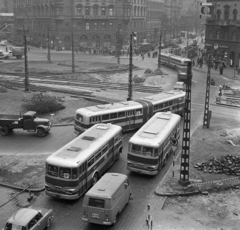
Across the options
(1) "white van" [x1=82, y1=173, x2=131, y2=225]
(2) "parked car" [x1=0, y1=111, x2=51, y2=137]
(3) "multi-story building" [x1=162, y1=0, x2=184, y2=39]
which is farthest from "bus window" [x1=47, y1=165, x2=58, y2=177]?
(3) "multi-story building" [x1=162, y1=0, x2=184, y2=39]

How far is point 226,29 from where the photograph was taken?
79.9 metres

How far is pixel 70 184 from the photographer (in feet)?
68.3

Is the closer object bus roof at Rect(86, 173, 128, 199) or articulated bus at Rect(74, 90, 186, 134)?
bus roof at Rect(86, 173, 128, 199)

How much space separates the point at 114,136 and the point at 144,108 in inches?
337

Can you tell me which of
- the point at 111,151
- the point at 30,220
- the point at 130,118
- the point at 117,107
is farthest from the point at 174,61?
the point at 30,220

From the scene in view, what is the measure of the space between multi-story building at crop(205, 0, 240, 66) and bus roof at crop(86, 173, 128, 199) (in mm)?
59652

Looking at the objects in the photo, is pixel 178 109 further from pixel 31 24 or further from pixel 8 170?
pixel 31 24

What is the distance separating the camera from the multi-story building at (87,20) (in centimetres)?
10744

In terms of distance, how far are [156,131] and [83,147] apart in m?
5.87

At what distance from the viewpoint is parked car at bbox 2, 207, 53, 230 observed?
17266 mm

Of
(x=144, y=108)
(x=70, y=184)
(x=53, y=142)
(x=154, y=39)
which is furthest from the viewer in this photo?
(x=154, y=39)

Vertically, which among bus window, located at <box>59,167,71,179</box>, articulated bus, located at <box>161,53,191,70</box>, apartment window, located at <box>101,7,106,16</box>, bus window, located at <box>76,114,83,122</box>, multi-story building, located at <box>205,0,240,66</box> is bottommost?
bus window, located at <box>59,167,71,179</box>

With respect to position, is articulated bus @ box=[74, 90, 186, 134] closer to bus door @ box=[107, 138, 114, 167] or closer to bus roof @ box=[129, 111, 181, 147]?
bus roof @ box=[129, 111, 181, 147]

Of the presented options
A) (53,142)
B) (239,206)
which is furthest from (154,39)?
(239,206)
